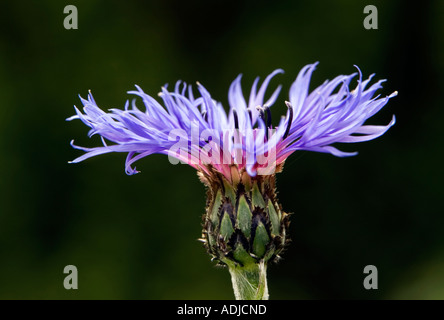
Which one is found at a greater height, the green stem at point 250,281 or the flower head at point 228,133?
the flower head at point 228,133

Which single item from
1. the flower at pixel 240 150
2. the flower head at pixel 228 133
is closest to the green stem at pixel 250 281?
the flower at pixel 240 150

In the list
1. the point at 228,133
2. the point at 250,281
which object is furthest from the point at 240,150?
the point at 250,281

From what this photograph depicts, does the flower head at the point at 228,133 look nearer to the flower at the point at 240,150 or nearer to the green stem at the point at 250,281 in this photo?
the flower at the point at 240,150

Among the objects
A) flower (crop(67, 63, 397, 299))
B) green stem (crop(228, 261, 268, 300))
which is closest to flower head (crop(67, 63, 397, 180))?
flower (crop(67, 63, 397, 299))

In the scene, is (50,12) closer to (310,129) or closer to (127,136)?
(127,136)

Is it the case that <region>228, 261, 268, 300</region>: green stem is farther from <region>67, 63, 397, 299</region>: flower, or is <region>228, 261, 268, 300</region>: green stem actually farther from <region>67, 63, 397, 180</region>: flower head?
<region>67, 63, 397, 180</region>: flower head

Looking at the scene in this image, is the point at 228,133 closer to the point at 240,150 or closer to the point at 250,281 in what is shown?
the point at 240,150

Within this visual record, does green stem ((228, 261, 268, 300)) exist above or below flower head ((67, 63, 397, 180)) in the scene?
below

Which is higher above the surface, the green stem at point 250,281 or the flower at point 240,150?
the flower at point 240,150
